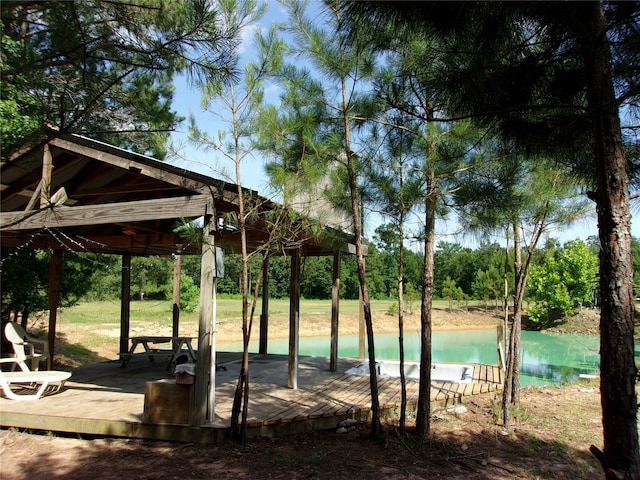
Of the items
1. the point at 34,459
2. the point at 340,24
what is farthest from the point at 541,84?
the point at 34,459

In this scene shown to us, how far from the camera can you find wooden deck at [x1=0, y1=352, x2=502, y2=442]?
14.9 ft

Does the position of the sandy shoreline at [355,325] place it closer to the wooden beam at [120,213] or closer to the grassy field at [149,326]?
the grassy field at [149,326]

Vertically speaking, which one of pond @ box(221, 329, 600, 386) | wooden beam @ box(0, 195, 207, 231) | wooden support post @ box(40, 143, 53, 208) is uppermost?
wooden support post @ box(40, 143, 53, 208)

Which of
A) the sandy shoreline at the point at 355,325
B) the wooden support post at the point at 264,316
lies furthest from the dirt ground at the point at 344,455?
the sandy shoreline at the point at 355,325

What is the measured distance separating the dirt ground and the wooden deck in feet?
0.40

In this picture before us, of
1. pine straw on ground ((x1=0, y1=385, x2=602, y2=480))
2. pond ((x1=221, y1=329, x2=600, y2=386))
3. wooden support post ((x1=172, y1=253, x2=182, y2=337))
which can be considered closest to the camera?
pine straw on ground ((x1=0, y1=385, x2=602, y2=480))

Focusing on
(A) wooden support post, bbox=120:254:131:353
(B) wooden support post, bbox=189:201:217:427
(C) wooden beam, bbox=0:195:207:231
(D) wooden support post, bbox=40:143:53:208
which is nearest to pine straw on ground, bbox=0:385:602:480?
(B) wooden support post, bbox=189:201:217:427

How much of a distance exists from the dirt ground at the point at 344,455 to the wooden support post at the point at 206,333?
0.34 metres

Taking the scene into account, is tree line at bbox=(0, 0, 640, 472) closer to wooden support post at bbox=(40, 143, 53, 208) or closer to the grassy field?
wooden support post at bbox=(40, 143, 53, 208)

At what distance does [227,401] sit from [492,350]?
42.0 ft

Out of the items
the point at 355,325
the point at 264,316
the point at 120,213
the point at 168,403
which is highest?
the point at 120,213

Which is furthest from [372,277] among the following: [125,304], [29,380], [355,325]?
[29,380]

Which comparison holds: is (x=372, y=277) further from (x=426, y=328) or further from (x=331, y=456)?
(x=331, y=456)

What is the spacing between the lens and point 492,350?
15.9m
